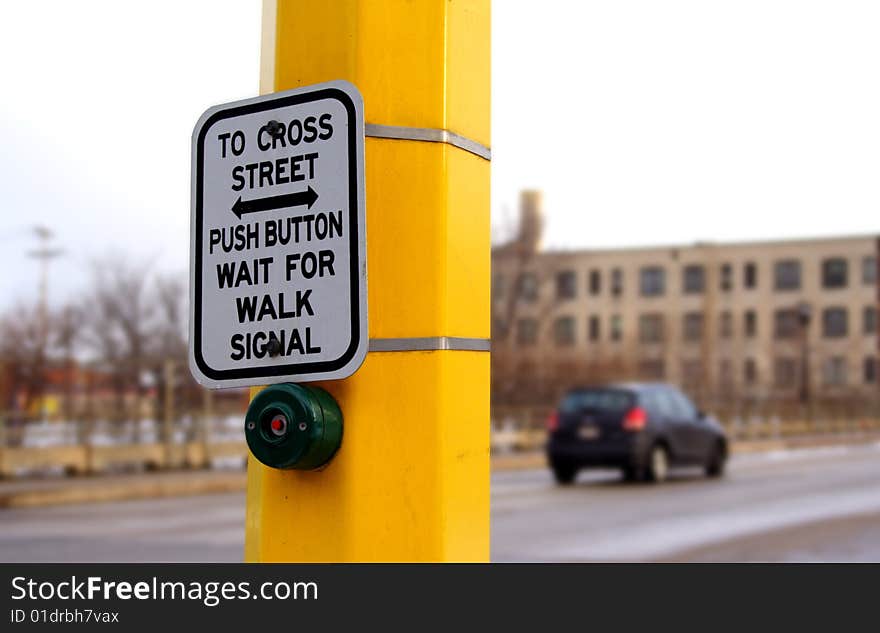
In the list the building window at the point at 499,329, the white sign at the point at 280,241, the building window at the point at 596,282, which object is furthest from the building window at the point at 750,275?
the white sign at the point at 280,241

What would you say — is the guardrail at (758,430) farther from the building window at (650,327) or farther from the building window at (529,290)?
the building window at (650,327)

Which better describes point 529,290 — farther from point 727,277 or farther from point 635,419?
point 635,419

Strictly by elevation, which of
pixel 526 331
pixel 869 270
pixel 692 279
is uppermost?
pixel 869 270

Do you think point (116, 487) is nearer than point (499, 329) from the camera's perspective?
Yes

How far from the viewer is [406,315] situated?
2.85 metres

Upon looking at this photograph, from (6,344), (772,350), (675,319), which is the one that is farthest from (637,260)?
(6,344)

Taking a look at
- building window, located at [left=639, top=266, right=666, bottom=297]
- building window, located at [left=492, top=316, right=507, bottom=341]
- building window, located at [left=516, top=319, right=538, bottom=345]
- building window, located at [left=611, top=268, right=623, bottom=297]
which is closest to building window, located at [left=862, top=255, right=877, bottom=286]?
building window, located at [left=639, top=266, right=666, bottom=297]

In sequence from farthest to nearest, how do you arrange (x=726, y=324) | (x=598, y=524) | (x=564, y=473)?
(x=726, y=324) → (x=564, y=473) → (x=598, y=524)

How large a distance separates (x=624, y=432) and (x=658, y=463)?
96cm

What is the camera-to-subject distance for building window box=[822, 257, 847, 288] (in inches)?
3302

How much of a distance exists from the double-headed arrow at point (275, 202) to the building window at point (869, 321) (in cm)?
8543

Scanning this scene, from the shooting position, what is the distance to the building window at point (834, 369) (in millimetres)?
84812

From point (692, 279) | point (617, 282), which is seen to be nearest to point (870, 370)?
point (692, 279)

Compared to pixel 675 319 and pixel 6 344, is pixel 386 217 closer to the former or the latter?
pixel 6 344
